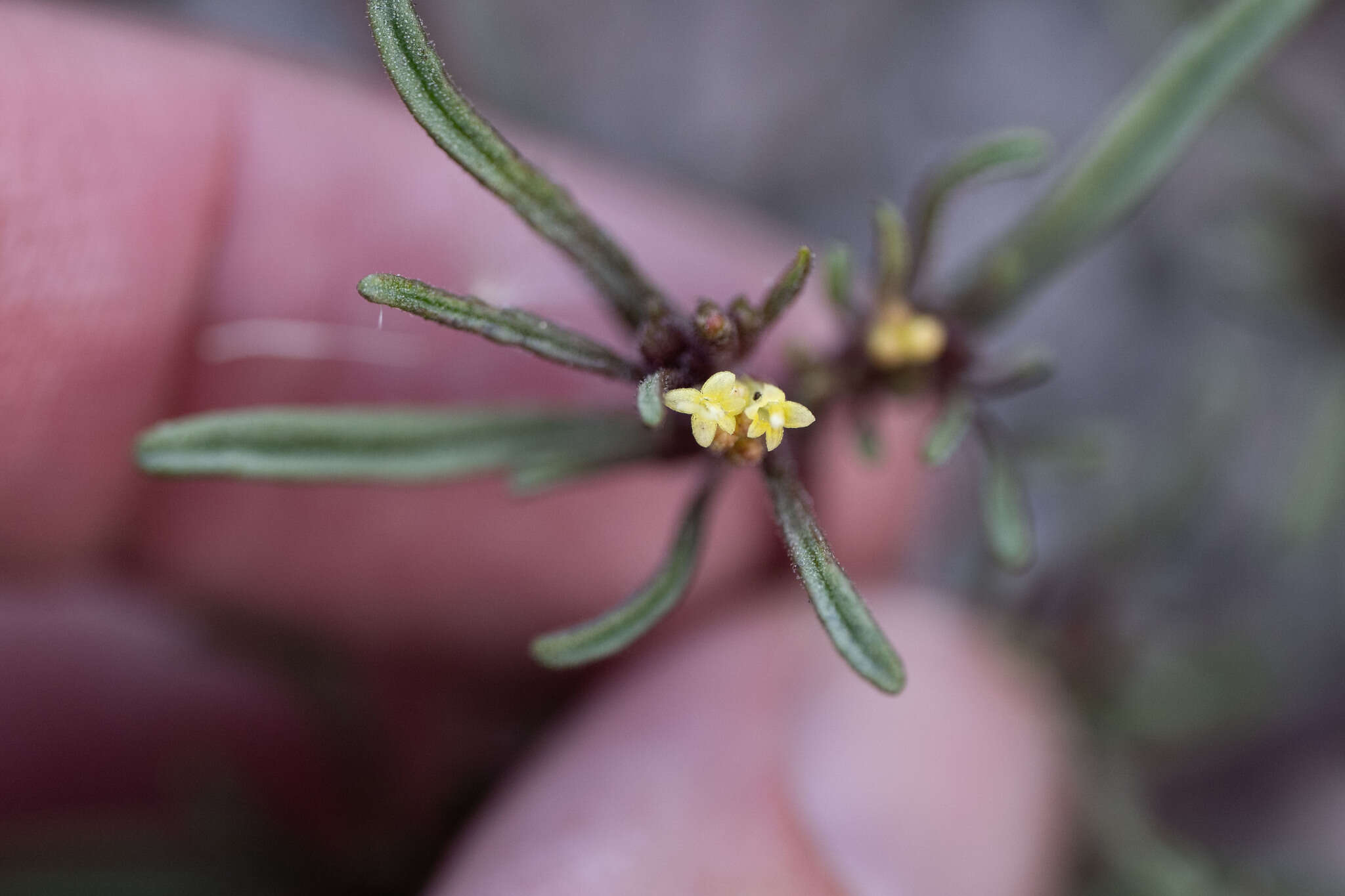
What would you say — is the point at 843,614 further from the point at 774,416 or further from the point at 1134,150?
the point at 1134,150

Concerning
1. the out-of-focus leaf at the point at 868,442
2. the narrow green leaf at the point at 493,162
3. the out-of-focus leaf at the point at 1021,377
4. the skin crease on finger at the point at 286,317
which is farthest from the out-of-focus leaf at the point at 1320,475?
the narrow green leaf at the point at 493,162

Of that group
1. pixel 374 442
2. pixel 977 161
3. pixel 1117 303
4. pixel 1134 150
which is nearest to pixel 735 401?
pixel 977 161

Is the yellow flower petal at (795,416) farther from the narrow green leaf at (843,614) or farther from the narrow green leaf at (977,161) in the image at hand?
the narrow green leaf at (977,161)

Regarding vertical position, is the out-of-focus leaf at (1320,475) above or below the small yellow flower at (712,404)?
above

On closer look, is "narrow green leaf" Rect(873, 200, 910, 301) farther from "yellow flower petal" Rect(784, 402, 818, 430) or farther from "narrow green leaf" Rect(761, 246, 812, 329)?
"yellow flower petal" Rect(784, 402, 818, 430)

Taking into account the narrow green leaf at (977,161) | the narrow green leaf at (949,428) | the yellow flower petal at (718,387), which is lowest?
the yellow flower petal at (718,387)

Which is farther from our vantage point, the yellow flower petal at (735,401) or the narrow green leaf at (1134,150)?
the narrow green leaf at (1134,150)

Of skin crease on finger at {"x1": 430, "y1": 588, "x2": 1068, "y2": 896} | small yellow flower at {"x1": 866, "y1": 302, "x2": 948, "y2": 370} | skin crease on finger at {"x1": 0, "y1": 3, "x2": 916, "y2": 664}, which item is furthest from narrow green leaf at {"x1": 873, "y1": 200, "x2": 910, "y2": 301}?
skin crease on finger at {"x1": 430, "y1": 588, "x2": 1068, "y2": 896}
